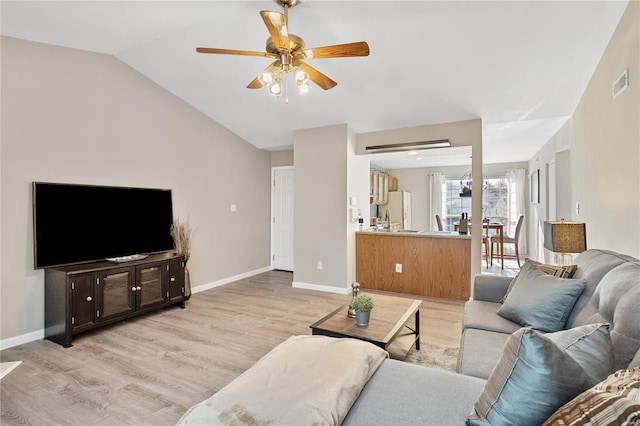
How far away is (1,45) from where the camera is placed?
2912mm

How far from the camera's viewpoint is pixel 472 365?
5.40 feet

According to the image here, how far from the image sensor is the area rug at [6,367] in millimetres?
2424

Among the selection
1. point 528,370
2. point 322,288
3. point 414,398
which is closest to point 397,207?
point 322,288

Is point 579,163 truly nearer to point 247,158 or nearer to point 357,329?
point 357,329

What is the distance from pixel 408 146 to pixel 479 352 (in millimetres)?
3267

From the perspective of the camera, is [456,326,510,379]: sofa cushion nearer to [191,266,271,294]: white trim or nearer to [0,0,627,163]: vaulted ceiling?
[0,0,627,163]: vaulted ceiling

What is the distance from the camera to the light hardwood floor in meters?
2.04

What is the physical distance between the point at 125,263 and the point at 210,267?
5.36 ft

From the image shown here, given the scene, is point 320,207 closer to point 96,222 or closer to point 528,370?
point 96,222

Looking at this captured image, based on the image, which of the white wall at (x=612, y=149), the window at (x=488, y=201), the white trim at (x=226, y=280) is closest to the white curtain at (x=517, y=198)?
the window at (x=488, y=201)

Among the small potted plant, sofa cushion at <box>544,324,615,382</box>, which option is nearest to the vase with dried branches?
the small potted plant

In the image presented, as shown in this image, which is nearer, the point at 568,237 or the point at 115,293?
the point at 568,237

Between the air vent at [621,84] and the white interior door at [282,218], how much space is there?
4699 mm

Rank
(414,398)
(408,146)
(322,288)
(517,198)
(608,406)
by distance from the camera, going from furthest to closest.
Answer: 1. (517,198)
2. (322,288)
3. (408,146)
4. (414,398)
5. (608,406)
